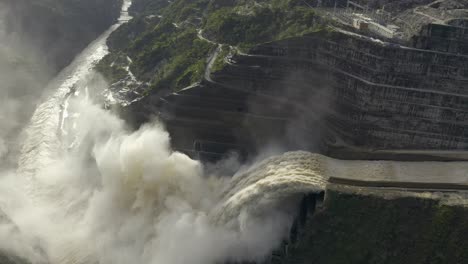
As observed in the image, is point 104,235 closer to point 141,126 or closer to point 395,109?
point 141,126

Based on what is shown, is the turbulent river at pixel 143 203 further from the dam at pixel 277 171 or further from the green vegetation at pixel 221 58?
the green vegetation at pixel 221 58

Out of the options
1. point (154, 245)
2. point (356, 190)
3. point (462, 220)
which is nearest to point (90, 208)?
point (154, 245)

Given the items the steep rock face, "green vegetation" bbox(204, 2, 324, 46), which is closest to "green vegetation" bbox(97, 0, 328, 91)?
"green vegetation" bbox(204, 2, 324, 46)

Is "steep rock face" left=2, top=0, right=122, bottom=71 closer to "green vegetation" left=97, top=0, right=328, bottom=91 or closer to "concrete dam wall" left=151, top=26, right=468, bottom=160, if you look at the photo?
"green vegetation" left=97, top=0, right=328, bottom=91

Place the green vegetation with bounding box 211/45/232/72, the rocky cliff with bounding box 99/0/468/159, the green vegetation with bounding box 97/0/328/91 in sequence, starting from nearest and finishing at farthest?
the rocky cliff with bounding box 99/0/468/159 < the green vegetation with bounding box 211/45/232/72 < the green vegetation with bounding box 97/0/328/91

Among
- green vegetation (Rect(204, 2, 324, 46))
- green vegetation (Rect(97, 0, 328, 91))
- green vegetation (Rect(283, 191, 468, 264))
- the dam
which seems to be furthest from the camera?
green vegetation (Rect(97, 0, 328, 91))

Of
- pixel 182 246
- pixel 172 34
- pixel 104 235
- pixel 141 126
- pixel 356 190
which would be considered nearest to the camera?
pixel 356 190

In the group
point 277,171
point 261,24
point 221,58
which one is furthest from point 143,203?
point 261,24

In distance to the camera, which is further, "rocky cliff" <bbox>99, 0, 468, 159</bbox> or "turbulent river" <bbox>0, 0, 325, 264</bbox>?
"rocky cliff" <bbox>99, 0, 468, 159</bbox>
